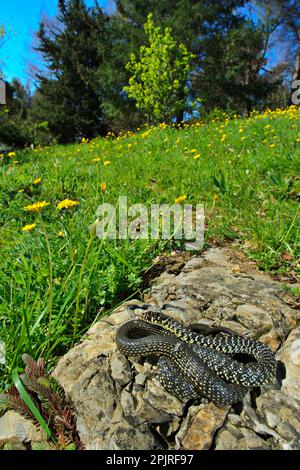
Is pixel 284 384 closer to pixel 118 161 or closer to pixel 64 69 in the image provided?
pixel 118 161

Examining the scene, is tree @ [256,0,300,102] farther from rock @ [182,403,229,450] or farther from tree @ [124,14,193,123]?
rock @ [182,403,229,450]

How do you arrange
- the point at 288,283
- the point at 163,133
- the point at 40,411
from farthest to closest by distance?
the point at 163,133 → the point at 288,283 → the point at 40,411

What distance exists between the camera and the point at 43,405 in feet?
5.81

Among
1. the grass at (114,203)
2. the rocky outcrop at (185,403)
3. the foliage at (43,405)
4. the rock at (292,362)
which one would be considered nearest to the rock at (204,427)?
the rocky outcrop at (185,403)

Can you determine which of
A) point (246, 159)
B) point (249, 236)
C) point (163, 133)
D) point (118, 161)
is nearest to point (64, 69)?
point (163, 133)

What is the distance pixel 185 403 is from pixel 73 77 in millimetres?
22538

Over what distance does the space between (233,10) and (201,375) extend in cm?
2308

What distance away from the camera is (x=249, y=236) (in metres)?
3.76

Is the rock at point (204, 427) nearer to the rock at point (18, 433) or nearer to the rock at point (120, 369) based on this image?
the rock at point (120, 369)

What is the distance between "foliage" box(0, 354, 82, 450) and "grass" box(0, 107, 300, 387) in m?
0.21

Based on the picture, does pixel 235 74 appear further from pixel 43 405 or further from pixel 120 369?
pixel 43 405

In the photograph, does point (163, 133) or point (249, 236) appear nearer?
point (249, 236)

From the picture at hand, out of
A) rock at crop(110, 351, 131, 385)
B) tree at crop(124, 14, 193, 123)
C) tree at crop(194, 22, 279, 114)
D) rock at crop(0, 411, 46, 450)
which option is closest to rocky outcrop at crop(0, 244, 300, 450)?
rock at crop(110, 351, 131, 385)

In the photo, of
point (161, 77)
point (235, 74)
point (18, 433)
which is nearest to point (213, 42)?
point (235, 74)
